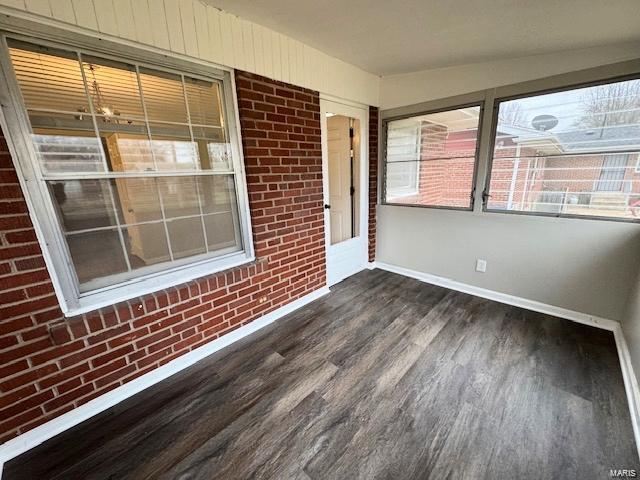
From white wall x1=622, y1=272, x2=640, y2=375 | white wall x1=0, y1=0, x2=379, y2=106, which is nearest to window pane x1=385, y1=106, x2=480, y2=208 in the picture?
white wall x1=0, y1=0, x2=379, y2=106

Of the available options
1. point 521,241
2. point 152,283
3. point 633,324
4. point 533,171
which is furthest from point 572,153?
point 152,283

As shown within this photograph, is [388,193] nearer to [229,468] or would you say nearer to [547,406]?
[547,406]

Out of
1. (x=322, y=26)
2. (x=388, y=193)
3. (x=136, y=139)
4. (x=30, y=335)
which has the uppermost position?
(x=322, y=26)

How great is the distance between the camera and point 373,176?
3.40 metres

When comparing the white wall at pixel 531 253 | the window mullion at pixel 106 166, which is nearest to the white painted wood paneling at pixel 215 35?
the window mullion at pixel 106 166

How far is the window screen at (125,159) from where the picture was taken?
1363 mm

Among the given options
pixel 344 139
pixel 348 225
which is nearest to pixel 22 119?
pixel 344 139

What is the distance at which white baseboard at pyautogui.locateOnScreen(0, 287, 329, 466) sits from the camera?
1.37m

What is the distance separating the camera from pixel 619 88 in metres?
1.92

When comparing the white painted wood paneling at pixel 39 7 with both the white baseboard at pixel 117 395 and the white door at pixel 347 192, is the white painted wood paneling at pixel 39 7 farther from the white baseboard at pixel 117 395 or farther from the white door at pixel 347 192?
the white door at pixel 347 192

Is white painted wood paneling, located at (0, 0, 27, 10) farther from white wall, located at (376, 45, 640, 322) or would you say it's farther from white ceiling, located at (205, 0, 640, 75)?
white wall, located at (376, 45, 640, 322)

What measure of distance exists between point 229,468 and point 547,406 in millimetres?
1821

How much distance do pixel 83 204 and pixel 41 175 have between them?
0.70 feet

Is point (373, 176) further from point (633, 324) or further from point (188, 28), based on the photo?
point (633, 324)
